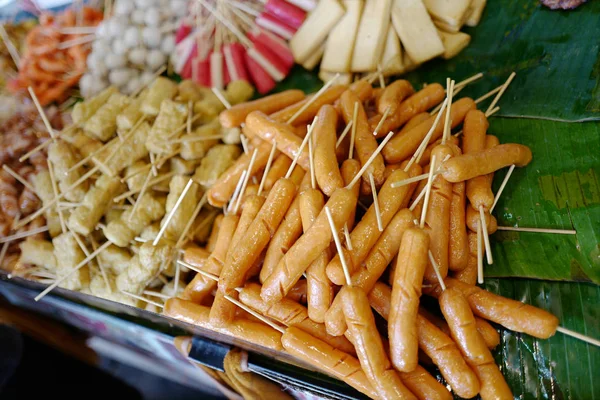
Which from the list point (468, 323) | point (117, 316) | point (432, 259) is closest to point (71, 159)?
point (117, 316)

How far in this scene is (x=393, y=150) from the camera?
2377mm

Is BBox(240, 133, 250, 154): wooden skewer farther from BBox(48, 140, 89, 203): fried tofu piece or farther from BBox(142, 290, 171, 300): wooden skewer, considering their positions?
BBox(48, 140, 89, 203): fried tofu piece

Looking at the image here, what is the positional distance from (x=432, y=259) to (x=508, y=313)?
46 centimetres

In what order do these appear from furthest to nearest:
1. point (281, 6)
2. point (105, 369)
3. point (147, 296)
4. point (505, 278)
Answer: point (281, 6), point (105, 369), point (147, 296), point (505, 278)

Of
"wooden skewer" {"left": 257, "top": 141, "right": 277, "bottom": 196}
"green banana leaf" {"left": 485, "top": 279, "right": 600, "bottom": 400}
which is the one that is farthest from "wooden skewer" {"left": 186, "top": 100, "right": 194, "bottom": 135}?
"green banana leaf" {"left": 485, "top": 279, "right": 600, "bottom": 400}

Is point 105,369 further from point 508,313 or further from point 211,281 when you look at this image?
point 508,313

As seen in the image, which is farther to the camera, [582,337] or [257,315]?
[257,315]

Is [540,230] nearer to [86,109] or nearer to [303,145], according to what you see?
[303,145]

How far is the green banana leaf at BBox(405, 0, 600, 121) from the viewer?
270 centimetres

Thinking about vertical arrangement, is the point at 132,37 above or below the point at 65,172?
above

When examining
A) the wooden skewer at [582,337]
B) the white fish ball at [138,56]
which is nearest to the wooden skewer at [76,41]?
the white fish ball at [138,56]


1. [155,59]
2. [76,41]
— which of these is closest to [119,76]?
[155,59]

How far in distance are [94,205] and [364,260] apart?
2.09 meters

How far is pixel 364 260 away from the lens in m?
2.01
